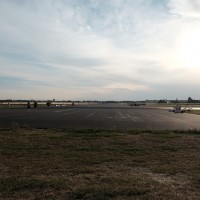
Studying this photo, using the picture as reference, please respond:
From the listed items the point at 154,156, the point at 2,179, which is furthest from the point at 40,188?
the point at 154,156

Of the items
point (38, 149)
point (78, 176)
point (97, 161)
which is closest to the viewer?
point (78, 176)

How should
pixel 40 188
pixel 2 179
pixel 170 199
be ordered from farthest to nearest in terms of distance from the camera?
1. pixel 2 179
2. pixel 40 188
3. pixel 170 199

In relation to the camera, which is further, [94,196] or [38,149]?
[38,149]

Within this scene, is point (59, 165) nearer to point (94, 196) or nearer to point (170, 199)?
point (94, 196)

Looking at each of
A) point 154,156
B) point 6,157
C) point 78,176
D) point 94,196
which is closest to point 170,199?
point 94,196

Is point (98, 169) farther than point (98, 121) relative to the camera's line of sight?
No

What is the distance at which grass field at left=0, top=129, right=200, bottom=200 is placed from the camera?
21.8 feet

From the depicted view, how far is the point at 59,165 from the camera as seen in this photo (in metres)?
9.47

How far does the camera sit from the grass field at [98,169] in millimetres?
6645

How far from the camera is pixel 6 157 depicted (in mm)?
10719

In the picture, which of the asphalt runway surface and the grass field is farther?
the asphalt runway surface

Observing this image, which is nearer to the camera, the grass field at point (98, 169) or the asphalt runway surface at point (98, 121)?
the grass field at point (98, 169)

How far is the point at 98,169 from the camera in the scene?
356 inches

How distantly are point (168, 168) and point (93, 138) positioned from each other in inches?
288
